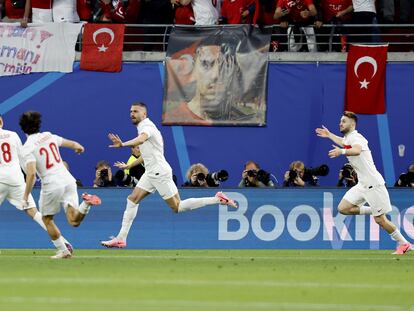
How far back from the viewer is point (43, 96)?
28.3 m

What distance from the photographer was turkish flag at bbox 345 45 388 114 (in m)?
27.0

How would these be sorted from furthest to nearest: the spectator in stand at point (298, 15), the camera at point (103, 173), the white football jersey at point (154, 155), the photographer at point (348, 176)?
the spectator in stand at point (298, 15) < the camera at point (103, 173) < the photographer at point (348, 176) < the white football jersey at point (154, 155)

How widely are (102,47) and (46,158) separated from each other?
10017mm

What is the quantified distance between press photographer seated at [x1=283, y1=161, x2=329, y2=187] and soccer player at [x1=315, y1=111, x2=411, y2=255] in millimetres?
2580

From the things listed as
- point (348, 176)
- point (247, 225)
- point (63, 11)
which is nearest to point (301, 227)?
point (247, 225)

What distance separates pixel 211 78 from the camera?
27.5 metres

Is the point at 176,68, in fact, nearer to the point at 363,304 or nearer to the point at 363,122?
the point at 363,122

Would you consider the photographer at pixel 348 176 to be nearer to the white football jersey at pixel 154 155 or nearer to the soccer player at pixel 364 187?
the soccer player at pixel 364 187

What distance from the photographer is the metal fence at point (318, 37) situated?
2731cm

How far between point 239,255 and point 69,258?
10.1ft

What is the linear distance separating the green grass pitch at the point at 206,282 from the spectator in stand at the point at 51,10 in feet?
28.7

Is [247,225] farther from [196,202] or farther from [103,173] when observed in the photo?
[103,173]

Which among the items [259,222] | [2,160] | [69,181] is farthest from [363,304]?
[259,222]

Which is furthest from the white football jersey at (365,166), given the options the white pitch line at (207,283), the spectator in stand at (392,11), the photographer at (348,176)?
the spectator in stand at (392,11)
